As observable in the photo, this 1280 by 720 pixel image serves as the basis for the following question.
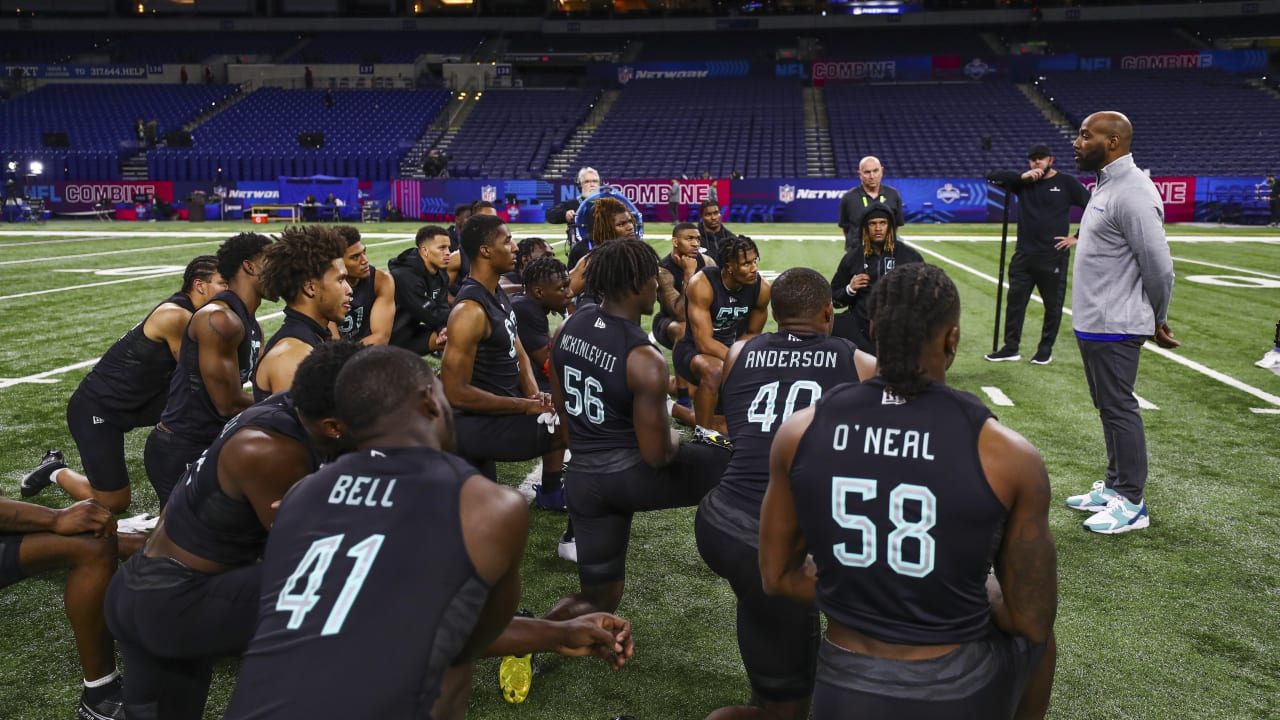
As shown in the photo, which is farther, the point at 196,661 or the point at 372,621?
the point at 196,661

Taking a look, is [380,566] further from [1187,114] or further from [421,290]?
[1187,114]

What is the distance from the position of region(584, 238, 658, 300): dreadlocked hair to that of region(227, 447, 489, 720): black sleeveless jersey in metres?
2.14

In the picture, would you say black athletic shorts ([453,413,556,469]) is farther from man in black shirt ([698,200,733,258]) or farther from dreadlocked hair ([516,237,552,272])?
man in black shirt ([698,200,733,258])

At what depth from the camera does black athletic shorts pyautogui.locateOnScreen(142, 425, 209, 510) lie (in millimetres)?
4949

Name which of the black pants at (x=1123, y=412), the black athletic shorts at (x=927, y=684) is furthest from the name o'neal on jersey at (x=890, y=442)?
the black pants at (x=1123, y=412)

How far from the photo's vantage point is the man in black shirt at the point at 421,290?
Result: 8.91m

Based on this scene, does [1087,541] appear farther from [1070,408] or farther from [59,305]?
[59,305]

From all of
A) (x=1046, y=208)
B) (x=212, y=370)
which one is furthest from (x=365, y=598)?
(x=1046, y=208)

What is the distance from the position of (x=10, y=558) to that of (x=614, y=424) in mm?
2521

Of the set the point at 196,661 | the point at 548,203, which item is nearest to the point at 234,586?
the point at 196,661

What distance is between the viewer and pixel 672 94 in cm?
4884

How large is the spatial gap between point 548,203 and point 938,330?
1360 inches

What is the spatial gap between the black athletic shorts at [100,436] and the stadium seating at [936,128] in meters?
34.5

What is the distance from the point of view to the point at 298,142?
4394cm
